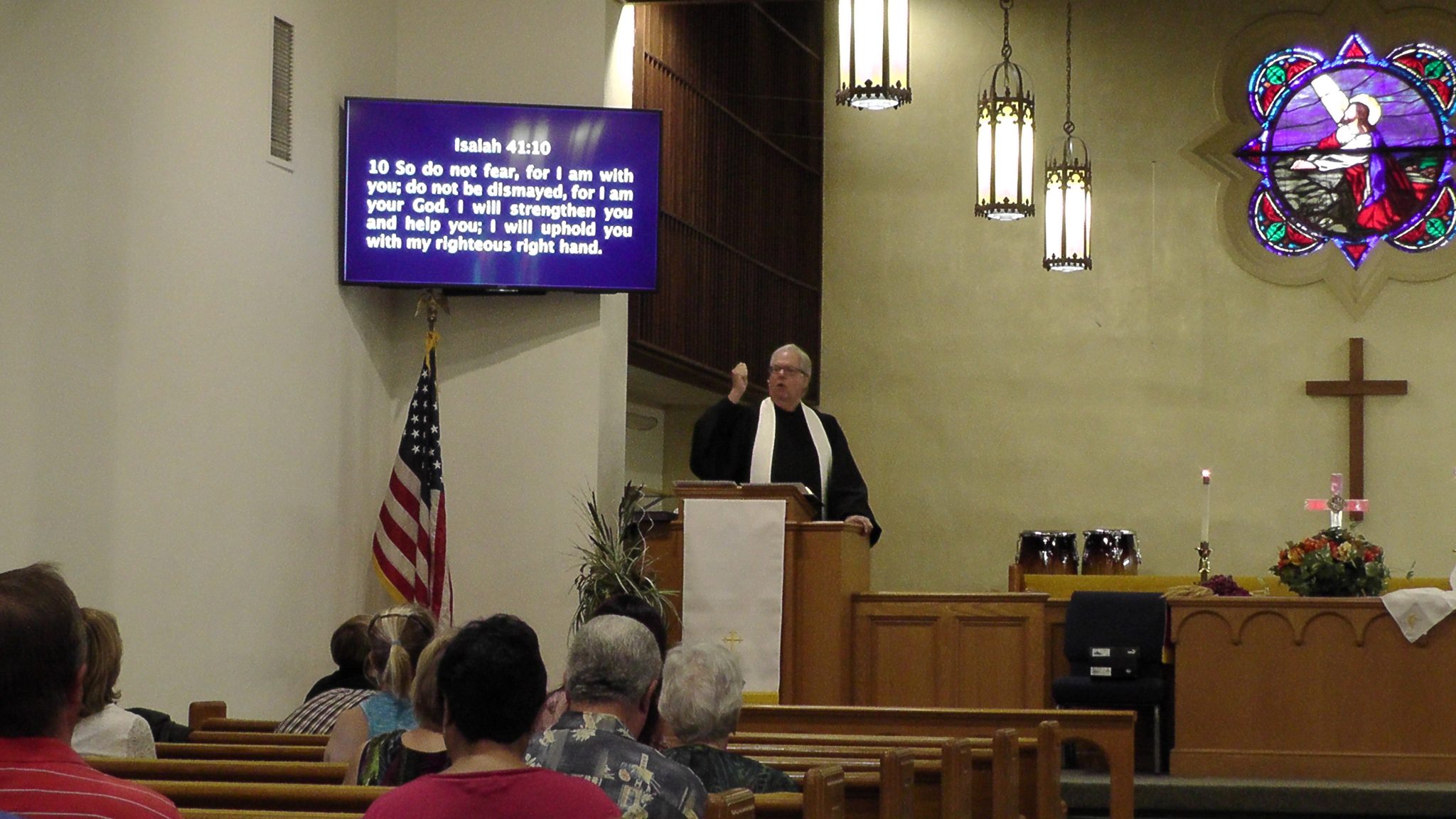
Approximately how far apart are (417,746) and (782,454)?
523cm

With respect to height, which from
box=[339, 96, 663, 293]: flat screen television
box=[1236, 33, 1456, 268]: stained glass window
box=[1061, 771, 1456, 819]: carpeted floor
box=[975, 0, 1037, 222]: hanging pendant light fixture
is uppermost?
Result: box=[1236, 33, 1456, 268]: stained glass window

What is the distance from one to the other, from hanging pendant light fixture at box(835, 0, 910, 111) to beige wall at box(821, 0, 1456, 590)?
6356mm

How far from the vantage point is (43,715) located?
223cm

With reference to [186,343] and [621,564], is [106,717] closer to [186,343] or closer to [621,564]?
[186,343]

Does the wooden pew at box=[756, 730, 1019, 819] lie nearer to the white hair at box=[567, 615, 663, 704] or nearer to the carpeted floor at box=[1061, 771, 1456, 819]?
the white hair at box=[567, 615, 663, 704]

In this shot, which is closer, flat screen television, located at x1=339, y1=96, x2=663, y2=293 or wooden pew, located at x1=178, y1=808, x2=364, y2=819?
wooden pew, located at x1=178, y1=808, x2=364, y2=819

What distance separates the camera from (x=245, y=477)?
25.2ft

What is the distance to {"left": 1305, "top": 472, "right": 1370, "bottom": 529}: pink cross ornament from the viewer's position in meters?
10.6

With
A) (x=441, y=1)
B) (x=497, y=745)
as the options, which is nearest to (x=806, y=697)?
(x=441, y=1)

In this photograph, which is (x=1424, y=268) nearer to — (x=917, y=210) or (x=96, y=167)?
(x=917, y=210)

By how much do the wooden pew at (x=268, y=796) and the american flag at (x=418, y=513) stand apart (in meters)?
4.86

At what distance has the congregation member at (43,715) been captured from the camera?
2.19m

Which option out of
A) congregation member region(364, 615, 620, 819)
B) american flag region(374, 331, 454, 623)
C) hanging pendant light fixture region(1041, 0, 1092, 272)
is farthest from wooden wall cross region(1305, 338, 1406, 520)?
congregation member region(364, 615, 620, 819)

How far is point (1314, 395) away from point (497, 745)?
454 inches
